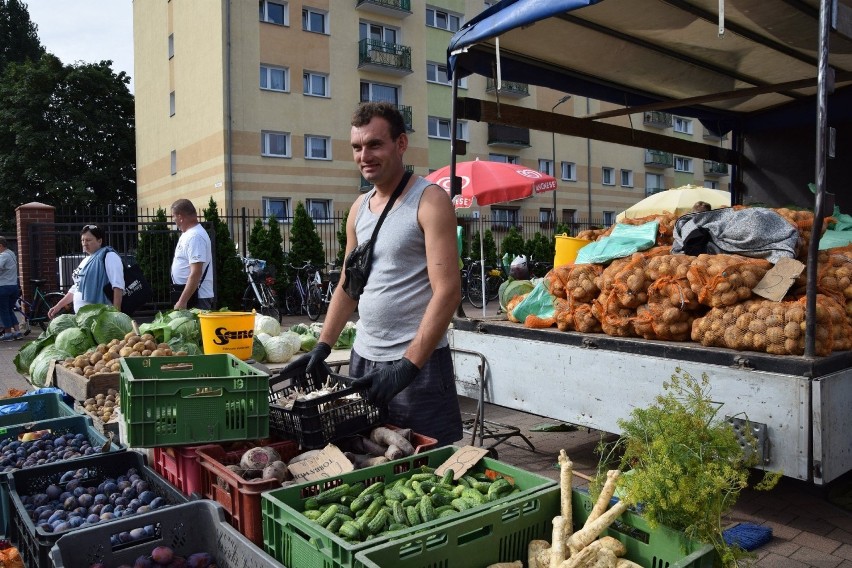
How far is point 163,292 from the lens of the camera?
15.6m

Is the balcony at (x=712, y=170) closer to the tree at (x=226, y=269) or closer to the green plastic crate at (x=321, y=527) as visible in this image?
the tree at (x=226, y=269)

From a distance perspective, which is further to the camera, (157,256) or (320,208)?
(320,208)

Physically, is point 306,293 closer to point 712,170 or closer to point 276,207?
point 276,207

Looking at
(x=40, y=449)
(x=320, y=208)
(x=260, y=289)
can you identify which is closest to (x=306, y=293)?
(x=260, y=289)

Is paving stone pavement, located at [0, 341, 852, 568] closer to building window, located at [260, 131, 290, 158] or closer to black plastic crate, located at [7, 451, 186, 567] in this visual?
black plastic crate, located at [7, 451, 186, 567]

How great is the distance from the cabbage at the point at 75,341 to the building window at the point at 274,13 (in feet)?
70.8

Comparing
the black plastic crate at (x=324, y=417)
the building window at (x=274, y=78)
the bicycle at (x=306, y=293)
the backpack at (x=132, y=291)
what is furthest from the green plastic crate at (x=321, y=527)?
the building window at (x=274, y=78)

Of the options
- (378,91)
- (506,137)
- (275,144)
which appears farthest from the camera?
(506,137)

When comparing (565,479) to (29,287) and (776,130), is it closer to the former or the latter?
(776,130)

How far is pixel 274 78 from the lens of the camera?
84.0 ft

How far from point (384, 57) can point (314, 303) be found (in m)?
14.3

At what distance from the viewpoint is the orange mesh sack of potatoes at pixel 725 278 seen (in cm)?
416

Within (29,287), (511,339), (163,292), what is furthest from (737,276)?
(29,287)

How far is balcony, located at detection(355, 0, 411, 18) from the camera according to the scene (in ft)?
88.0
